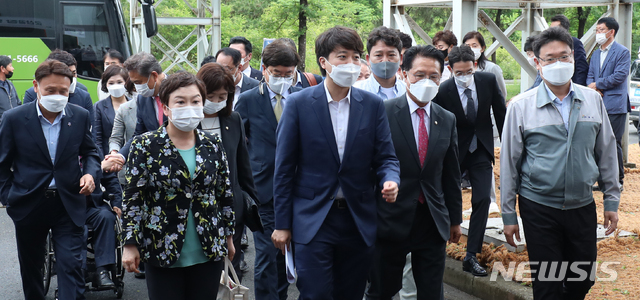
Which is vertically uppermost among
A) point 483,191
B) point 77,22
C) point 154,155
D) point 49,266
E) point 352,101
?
point 77,22

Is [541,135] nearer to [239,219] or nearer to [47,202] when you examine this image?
[239,219]

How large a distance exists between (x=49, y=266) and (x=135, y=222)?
3.02 m

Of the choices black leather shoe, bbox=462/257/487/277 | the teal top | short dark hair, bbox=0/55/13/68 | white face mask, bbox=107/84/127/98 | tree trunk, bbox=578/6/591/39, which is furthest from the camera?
tree trunk, bbox=578/6/591/39

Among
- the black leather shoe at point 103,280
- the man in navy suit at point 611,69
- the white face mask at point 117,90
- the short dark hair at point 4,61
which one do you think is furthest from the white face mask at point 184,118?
the short dark hair at point 4,61

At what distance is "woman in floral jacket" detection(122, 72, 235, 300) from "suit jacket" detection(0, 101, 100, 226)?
1710 millimetres

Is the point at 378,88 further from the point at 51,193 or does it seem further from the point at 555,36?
the point at 51,193

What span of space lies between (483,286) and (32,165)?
3.92m

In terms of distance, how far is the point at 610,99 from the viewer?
9312 mm

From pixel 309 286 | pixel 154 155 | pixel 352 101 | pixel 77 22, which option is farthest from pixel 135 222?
pixel 77 22

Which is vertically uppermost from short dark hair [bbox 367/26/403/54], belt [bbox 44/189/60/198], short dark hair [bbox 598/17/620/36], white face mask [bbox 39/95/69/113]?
short dark hair [bbox 598/17/620/36]

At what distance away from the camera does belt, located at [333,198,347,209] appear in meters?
4.06

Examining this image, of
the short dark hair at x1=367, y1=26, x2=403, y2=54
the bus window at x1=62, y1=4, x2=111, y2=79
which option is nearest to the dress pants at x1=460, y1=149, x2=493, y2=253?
the short dark hair at x1=367, y1=26, x2=403, y2=54

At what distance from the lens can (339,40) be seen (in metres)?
4.25

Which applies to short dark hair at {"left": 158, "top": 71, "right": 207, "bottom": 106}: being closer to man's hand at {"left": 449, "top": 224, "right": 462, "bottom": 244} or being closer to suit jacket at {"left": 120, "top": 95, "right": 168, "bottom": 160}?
suit jacket at {"left": 120, "top": 95, "right": 168, "bottom": 160}
